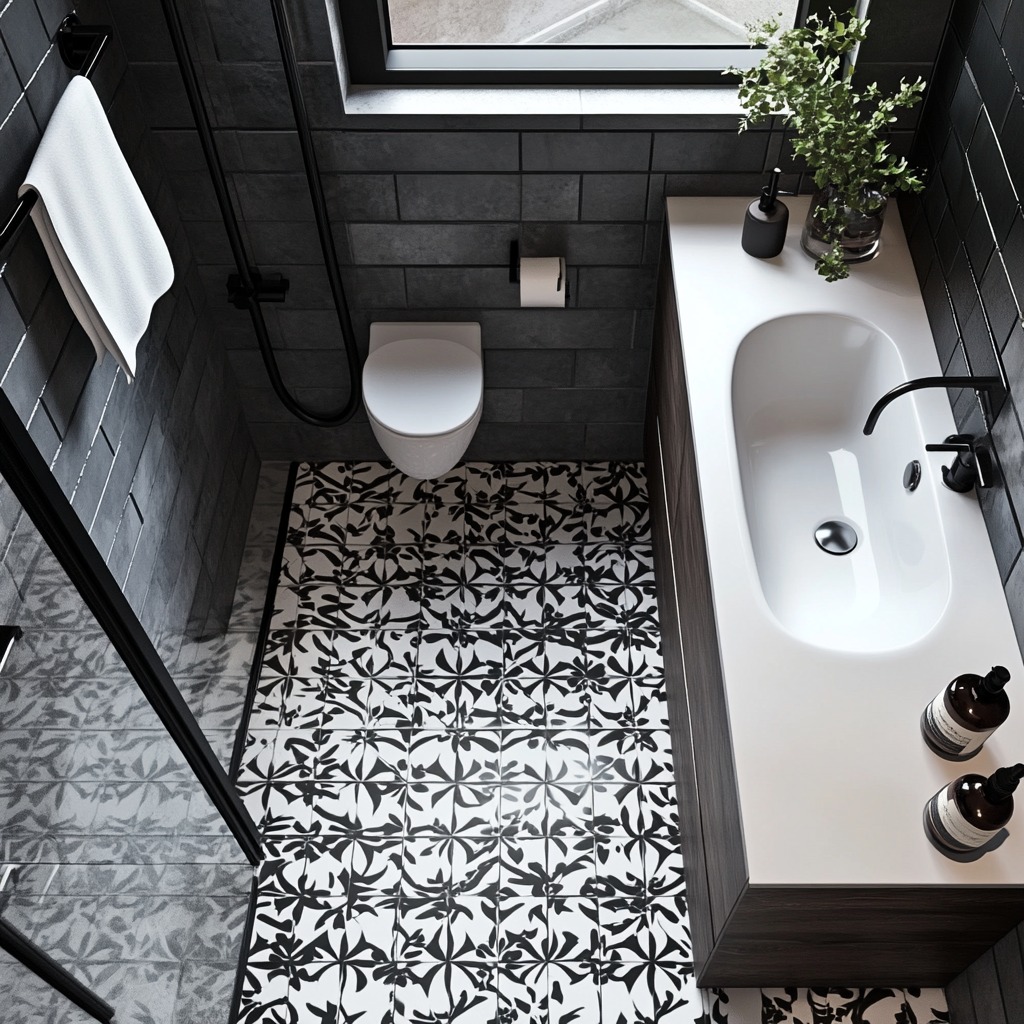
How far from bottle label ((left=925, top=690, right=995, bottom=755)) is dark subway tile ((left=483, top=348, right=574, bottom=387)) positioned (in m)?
1.45

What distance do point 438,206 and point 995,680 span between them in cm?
159

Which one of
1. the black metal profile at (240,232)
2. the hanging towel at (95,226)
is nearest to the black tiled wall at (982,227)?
the black metal profile at (240,232)

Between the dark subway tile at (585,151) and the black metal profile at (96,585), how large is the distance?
51.3 inches

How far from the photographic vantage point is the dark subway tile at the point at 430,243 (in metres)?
2.48

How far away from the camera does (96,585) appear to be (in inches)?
58.2

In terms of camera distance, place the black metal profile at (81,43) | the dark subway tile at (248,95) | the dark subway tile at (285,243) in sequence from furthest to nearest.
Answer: the dark subway tile at (285,243) → the dark subway tile at (248,95) → the black metal profile at (81,43)

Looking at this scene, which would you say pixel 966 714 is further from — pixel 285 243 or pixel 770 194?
pixel 285 243

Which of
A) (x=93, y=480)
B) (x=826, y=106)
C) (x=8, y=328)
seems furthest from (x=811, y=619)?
(x=8, y=328)

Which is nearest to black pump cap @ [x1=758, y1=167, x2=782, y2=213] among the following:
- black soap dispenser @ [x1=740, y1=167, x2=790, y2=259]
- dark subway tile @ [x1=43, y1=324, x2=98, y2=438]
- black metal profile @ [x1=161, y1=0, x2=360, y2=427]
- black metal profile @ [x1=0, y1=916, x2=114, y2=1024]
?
black soap dispenser @ [x1=740, y1=167, x2=790, y2=259]

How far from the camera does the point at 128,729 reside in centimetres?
165

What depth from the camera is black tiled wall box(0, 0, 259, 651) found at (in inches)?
65.5

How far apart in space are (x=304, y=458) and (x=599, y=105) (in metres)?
1.30

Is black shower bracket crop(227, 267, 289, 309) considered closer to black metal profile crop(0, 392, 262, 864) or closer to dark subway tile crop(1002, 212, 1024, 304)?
black metal profile crop(0, 392, 262, 864)

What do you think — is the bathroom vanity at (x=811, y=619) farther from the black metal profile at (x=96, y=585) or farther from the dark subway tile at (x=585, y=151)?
the black metal profile at (x=96, y=585)
